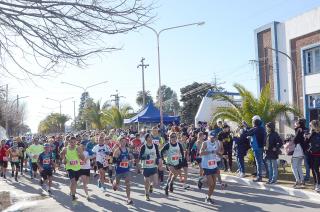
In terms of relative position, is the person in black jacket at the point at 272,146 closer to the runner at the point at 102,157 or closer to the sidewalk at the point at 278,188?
the sidewalk at the point at 278,188

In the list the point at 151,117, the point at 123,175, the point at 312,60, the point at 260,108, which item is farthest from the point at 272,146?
the point at 312,60

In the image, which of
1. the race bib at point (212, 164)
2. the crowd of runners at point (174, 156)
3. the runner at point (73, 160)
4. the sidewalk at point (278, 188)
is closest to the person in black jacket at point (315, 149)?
the crowd of runners at point (174, 156)

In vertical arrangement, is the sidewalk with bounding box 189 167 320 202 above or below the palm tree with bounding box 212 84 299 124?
below

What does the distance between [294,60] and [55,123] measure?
79.9 meters

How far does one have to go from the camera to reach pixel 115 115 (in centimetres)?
4912

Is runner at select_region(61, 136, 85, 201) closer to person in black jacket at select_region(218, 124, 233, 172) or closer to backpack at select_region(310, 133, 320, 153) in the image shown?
person in black jacket at select_region(218, 124, 233, 172)

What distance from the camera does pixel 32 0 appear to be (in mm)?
7492

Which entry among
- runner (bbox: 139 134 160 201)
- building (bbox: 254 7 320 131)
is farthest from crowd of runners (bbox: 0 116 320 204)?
building (bbox: 254 7 320 131)

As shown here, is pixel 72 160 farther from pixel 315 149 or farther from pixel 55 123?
pixel 55 123

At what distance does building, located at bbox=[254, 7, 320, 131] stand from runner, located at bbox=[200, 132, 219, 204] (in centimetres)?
1922

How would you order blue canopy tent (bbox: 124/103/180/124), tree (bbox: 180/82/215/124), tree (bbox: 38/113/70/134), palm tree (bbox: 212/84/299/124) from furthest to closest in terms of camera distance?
tree (bbox: 38/113/70/134) < tree (bbox: 180/82/215/124) < blue canopy tent (bbox: 124/103/180/124) < palm tree (bbox: 212/84/299/124)

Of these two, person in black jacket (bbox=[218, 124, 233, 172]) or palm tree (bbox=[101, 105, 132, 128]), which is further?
palm tree (bbox=[101, 105, 132, 128])

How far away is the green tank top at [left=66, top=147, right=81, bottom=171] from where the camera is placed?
13.2 m

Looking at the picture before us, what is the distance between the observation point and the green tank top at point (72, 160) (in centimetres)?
1316
